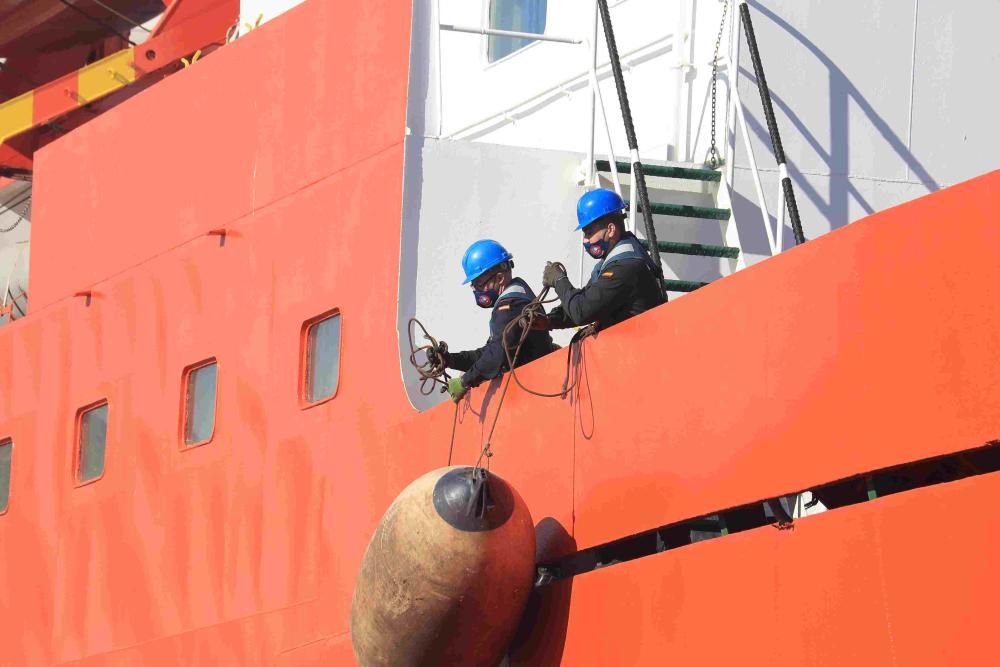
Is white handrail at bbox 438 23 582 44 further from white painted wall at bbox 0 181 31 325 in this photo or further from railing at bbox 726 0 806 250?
white painted wall at bbox 0 181 31 325

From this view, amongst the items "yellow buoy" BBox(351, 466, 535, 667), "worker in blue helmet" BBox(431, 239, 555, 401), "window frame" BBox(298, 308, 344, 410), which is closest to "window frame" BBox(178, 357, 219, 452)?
"window frame" BBox(298, 308, 344, 410)

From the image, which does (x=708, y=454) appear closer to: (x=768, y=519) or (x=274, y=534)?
(x=768, y=519)

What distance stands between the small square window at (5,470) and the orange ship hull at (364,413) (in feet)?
0.69

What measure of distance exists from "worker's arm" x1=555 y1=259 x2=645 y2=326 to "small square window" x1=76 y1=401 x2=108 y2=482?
4331 millimetres

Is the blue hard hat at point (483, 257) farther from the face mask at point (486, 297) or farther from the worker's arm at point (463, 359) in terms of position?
the worker's arm at point (463, 359)

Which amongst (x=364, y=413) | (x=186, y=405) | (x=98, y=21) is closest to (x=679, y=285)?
(x=364, y=413)

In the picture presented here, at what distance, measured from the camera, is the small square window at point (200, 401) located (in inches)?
372

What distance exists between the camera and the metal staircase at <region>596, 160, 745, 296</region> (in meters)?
8.20

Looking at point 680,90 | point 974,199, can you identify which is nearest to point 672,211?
point 680,90

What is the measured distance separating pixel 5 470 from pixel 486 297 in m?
4.87

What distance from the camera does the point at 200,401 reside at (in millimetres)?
9547

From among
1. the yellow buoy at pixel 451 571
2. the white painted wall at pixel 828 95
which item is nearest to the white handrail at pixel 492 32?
the white painted wall at pixel 828 95

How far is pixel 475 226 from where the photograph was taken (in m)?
8.46

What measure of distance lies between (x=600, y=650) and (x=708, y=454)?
0.89 metres
